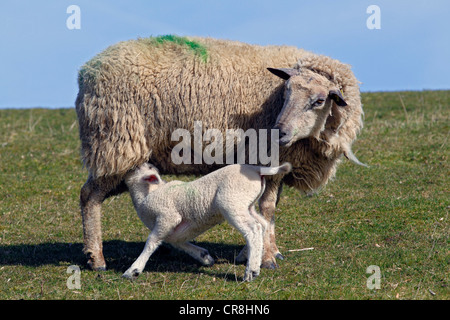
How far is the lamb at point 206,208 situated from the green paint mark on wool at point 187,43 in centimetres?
163

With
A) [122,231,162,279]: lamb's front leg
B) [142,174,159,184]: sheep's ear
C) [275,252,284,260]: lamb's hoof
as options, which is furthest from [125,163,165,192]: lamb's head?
[275,252,284,260]: lamb's hoof

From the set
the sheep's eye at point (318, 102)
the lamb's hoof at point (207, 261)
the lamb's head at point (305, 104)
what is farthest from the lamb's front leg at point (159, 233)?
the sheep's eye at point (318, 102)

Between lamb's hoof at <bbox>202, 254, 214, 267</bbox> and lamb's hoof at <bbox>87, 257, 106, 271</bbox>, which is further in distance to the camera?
lamb's hoof at <bbox>87, 257, 106, 271</bbox>

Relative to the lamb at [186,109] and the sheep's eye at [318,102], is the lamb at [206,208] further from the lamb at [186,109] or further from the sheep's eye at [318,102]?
the sheep's eye at [318,102]

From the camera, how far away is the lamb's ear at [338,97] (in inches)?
271

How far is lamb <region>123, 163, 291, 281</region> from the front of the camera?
6.33m

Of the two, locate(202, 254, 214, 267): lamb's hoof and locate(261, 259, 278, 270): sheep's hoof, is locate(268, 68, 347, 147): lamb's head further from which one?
locate(202, 254, 214, 267): lamb's hoof

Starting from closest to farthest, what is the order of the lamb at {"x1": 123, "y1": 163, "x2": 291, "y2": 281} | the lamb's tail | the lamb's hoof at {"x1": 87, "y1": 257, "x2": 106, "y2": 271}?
the lamb at {"x1": 123, "y1": 163, "x2": 291, "y2": 281} → the lamb's tail → the lamb's hoof at {"x1": 87, "y1": 257, "x2": 106, "y2": 271}

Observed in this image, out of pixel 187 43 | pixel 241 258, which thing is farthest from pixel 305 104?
pixel 241 258

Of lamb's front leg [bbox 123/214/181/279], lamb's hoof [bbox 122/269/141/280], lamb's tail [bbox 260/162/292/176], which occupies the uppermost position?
lamb's tail [bbox 260/162/292/176]

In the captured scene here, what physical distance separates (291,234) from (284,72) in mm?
2742

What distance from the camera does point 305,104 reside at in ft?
22.4

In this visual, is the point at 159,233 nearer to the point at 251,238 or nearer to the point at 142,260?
the point at 142,260
